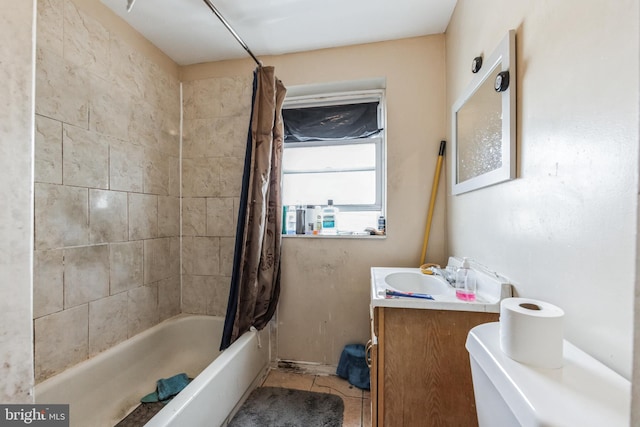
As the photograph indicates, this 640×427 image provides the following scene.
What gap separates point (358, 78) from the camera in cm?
173

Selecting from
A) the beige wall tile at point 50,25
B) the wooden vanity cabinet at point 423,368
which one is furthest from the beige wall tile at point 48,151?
the wooden vanity cabinet at point 423,368

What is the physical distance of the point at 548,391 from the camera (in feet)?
1.45

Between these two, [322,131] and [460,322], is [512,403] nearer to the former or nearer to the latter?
[460,322]

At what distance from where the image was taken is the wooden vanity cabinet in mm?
959

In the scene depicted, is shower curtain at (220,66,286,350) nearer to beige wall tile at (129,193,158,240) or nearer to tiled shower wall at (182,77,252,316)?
tiled shower wall at (182,77,252,316)

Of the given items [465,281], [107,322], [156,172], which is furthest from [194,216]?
[465,281]

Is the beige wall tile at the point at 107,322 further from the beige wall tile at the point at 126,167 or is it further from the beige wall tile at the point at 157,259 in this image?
the beige wall tile at the point at 126,167

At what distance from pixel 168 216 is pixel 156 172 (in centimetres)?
32

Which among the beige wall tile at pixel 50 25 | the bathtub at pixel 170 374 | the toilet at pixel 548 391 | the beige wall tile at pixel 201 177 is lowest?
the bathtub at pixel 170 374

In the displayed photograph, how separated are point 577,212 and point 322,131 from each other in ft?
5.26

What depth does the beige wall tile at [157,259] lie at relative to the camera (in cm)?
166

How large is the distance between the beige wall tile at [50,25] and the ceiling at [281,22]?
307 mm

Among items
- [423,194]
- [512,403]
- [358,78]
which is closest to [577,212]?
[512,403]

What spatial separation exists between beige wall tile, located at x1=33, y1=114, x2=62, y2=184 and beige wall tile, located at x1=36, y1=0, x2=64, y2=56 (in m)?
0.33
